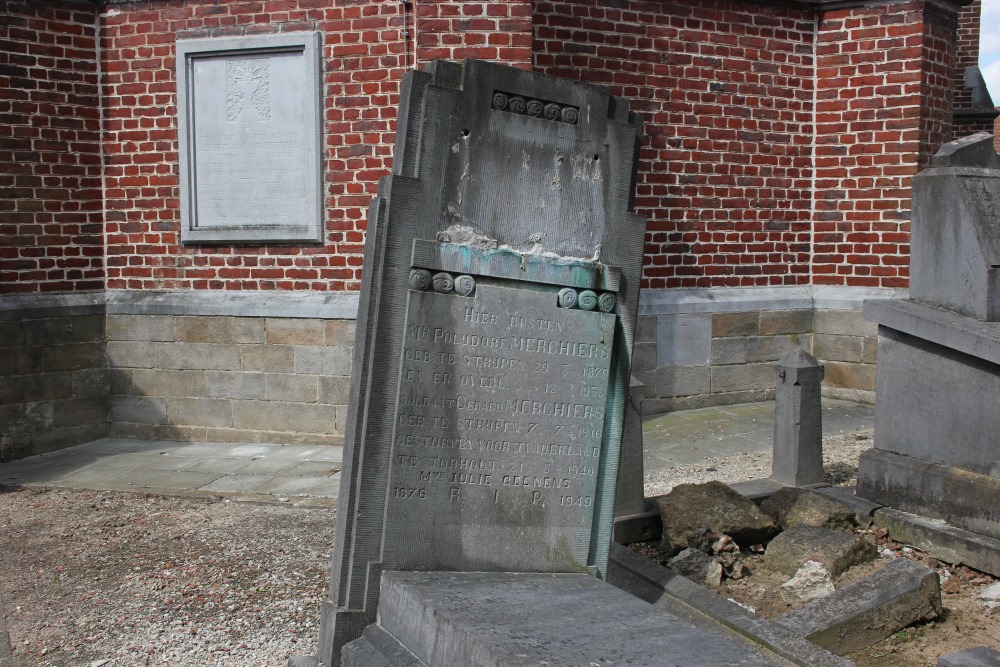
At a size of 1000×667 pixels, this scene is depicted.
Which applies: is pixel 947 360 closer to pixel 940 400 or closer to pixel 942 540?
pixel 940 400

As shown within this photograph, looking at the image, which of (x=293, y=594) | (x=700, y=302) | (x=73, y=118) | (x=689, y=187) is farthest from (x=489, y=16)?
(x=293, y=594)

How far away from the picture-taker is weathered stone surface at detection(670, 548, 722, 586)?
15.1 ft

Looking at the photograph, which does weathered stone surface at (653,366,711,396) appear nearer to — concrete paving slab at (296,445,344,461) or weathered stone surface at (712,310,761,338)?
weathered stone surface at (712,310,761,338)

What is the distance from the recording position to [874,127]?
31.4ft

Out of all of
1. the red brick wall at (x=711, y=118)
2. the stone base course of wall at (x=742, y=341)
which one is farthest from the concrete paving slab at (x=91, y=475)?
the red brick wall at (x=711, y=118)

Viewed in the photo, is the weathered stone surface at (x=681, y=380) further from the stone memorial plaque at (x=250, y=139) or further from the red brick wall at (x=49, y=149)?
the red brick wall at (x=49, y=149)

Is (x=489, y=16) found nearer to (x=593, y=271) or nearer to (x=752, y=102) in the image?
(x=752, y=102)

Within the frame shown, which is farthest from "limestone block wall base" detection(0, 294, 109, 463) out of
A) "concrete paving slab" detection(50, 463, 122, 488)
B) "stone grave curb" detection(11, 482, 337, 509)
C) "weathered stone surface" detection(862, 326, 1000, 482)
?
"weathered stone surface" detection(862, 326, 1000, 482)

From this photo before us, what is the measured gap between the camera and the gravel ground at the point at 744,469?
22.0ft

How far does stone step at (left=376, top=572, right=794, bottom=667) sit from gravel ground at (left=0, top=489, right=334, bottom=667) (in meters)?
0.94

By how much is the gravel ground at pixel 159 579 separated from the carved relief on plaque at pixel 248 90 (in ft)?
11.7

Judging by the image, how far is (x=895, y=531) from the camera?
5.15 meters

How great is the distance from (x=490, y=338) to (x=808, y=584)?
2007mm

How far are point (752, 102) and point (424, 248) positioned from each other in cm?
678
